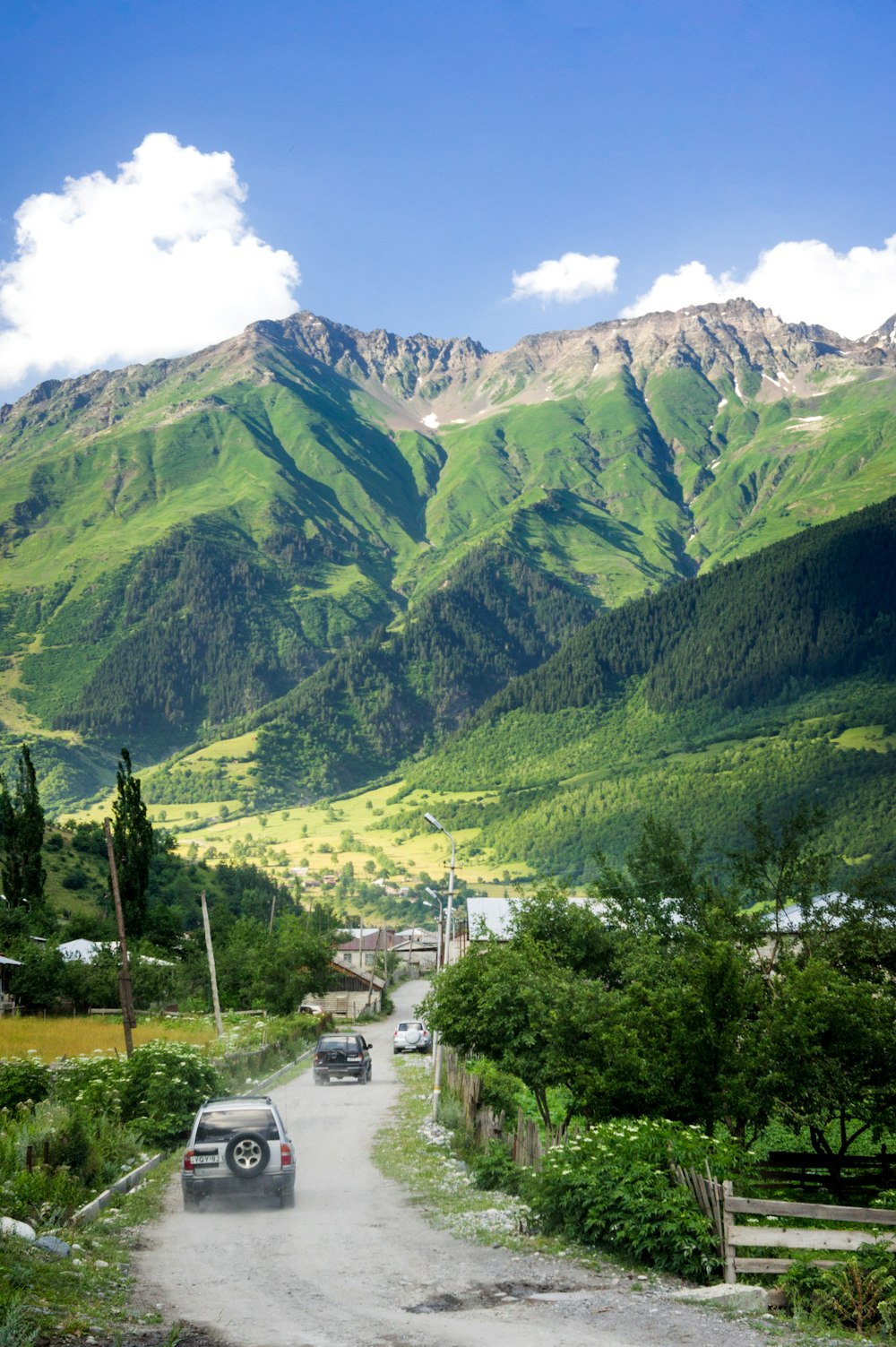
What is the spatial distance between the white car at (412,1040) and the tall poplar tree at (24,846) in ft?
84.8

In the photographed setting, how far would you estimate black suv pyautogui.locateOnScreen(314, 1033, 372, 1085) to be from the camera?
51750 mm

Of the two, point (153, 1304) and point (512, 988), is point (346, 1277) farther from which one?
point (512, 988)

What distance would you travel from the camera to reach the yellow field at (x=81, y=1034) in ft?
129

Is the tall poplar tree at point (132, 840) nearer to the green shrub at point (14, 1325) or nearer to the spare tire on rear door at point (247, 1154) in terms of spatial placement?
the spare tire on rear door at point (247, 1154)

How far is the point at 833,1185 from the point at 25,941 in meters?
53.8

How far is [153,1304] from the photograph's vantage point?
50.1 ft

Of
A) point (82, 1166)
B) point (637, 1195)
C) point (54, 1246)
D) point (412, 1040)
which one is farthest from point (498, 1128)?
point (412, 1040)

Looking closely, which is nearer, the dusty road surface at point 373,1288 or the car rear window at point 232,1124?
the dusty road surface at point 373,1288

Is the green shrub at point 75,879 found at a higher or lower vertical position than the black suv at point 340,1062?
higher

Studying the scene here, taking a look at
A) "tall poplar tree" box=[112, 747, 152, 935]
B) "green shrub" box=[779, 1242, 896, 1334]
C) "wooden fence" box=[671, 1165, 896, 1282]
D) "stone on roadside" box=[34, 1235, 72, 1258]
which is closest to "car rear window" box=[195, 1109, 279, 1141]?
"stone on roadside" box=[34, 1235, 72, 1258]

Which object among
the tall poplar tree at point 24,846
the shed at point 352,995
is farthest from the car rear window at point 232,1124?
the shed at point 352,995

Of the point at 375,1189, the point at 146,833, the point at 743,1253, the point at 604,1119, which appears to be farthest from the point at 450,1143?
the point at 146,833

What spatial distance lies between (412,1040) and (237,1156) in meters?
55.1

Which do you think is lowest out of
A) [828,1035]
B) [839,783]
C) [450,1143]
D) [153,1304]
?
[450,1143]
